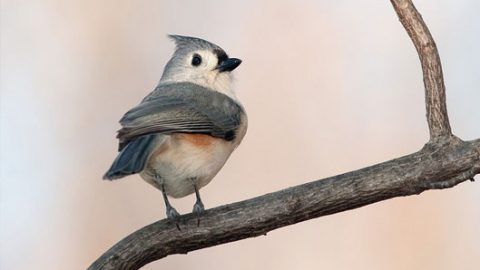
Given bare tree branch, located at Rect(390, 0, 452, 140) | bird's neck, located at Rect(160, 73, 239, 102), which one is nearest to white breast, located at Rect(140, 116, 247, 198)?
bird's neck, located at Rect(160, 73, 239, 102)

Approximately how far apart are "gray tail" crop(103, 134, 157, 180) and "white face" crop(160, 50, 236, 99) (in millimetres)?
854

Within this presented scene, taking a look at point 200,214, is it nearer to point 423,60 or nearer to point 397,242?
point 423,60

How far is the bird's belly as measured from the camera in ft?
9.89

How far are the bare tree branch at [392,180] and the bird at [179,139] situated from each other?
0.22 meters

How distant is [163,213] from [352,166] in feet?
3.14

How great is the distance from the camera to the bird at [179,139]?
2881 millimetres

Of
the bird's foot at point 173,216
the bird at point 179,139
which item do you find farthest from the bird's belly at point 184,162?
the bird's foot at point 173,216

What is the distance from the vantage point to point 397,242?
14.3ft

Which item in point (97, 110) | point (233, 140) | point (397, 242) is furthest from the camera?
point (97, 110)

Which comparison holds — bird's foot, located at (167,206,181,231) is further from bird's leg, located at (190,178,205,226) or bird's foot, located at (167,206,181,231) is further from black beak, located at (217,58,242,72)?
black beak, located at (217,58,242,72)

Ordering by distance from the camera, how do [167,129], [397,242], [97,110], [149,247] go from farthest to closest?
[97,110], [397,242], [167,129], [149,247]

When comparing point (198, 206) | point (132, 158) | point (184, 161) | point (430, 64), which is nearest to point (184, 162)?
point (184, 161)

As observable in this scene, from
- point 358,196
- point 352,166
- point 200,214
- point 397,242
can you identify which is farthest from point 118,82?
point 358,196

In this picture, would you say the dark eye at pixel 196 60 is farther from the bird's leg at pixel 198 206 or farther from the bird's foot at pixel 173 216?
the bird's foot at pixel 173 216
